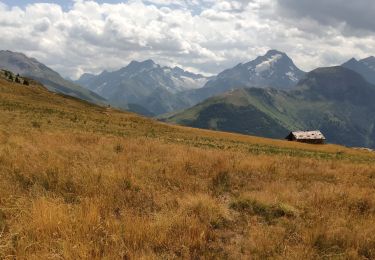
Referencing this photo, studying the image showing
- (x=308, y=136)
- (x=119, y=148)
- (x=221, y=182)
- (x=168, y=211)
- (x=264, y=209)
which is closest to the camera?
(x=168, y=211)

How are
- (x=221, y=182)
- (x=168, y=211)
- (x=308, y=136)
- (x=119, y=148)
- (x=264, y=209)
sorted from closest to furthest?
1. (x=168, y=211)
2. (x=264, y=209)
3. (x=221, y=182)
4. (x=119, y=148)
5. (x=308, y=136)

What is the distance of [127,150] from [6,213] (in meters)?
9.97

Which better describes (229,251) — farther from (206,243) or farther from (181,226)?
(181,226)

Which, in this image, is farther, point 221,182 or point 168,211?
point 221,182

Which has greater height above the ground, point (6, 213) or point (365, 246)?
point (365, 246)

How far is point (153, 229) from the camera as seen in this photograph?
7.81 meters

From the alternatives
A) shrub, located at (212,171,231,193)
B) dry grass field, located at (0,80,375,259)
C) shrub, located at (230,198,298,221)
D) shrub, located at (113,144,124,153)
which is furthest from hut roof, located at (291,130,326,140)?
shrub, located at (230,198,298,221)

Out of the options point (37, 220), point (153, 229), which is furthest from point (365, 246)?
point (37, 220)

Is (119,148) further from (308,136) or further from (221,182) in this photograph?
(308,136)

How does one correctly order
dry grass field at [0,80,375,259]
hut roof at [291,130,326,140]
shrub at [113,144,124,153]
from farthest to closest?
hut roof at [291,130,326,140] → shrub at [113,144,124,153] → dry grass field at [0,80,375,259]

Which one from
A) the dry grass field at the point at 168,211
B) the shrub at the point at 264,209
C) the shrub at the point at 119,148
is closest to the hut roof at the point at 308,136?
the shrub at the point at 119,148

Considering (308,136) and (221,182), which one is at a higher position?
(308,136)

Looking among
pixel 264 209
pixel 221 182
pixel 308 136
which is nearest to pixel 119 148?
pixel 221 182

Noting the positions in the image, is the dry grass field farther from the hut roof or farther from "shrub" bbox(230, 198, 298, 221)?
the hut roof
